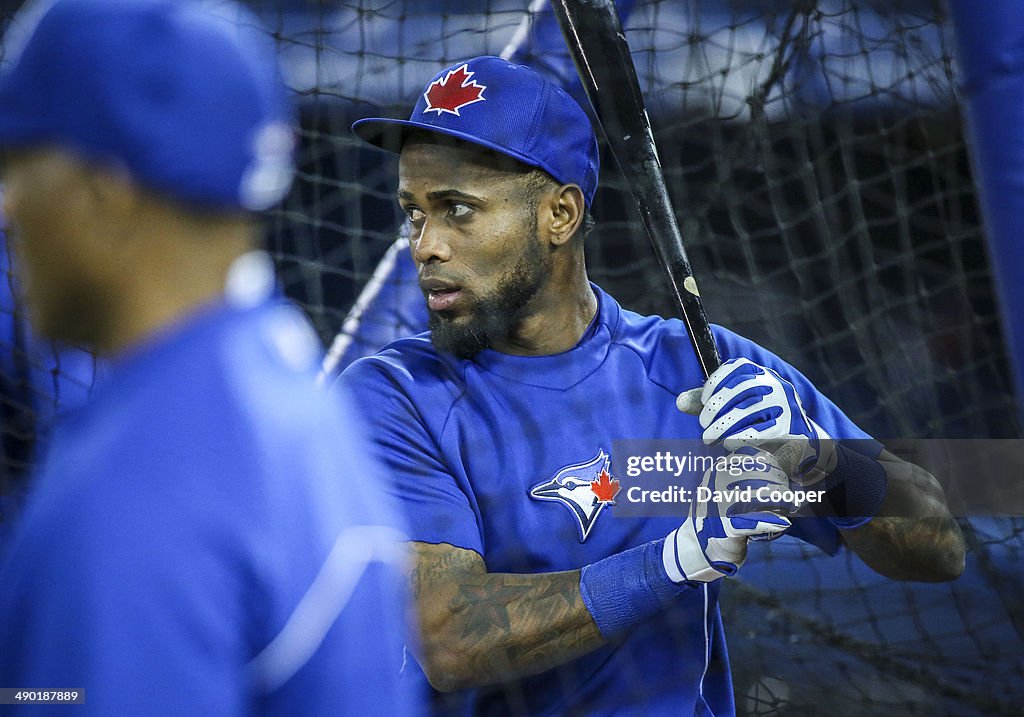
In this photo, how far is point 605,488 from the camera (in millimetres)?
1912

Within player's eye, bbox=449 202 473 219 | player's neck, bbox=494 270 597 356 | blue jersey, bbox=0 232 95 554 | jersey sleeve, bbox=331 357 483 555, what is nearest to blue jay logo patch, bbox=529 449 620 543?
jersey sleeve, bbox=331 357 483 555

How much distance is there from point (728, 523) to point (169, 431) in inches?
44.3

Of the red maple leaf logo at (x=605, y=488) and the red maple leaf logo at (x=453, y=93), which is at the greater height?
the red maple leaf logo at (x=453, y=93)

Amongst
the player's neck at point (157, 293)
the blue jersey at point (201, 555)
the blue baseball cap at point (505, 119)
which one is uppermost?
the blue baseball cap at point (505, 119)

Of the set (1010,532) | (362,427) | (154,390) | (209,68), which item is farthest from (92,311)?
(1010,532)

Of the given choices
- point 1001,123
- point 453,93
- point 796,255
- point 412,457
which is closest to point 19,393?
point 412,457

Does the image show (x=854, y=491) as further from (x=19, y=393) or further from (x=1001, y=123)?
(x=19, y=393)

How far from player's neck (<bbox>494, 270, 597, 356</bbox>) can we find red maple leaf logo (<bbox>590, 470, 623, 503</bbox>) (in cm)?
26

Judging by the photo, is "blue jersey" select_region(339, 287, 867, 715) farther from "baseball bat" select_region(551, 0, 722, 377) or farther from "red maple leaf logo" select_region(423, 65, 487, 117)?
"red maple leaf logo" select_region(423, 65, 487, 117)

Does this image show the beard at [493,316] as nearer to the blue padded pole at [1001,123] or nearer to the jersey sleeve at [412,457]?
the jersey sleeve at [412,457]

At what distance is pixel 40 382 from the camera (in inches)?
85.7

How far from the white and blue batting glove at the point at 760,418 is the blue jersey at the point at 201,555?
1028 millimetres

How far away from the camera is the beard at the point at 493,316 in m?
2.00

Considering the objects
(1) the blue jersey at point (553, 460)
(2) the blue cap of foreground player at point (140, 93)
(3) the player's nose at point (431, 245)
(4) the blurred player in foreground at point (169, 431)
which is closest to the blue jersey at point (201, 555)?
(4) the blurred player in foreground at point (169, 431)
